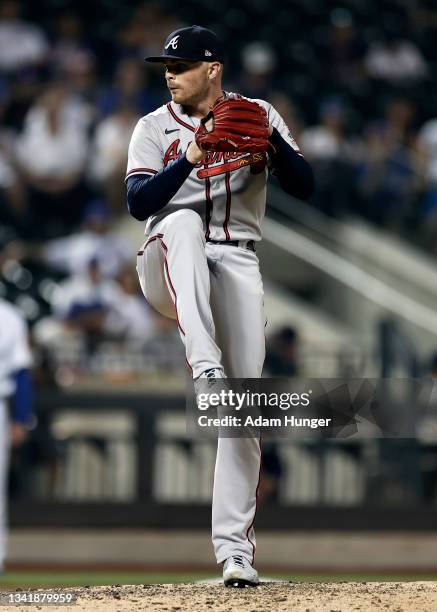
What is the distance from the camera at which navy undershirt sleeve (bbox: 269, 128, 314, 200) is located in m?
4.50

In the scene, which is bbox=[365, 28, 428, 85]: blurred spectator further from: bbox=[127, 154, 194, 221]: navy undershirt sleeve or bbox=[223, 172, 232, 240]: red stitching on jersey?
bbox=[127, 154, 194, 221]: navy undershirt sleeve

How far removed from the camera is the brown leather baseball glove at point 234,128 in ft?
14.1

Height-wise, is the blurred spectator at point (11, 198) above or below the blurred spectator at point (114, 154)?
below

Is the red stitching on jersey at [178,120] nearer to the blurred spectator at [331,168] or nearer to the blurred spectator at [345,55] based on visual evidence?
the blurred spectator at [331,168]

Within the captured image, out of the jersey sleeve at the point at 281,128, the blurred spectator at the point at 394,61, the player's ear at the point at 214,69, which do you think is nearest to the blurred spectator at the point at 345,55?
the blurred spectator at the point at 394,61

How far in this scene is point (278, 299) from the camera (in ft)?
32.9

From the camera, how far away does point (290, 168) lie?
14.8 ft

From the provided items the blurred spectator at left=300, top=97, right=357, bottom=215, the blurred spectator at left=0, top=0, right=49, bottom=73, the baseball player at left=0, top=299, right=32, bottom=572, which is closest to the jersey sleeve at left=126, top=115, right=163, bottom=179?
the baseball player at left=0, top=299, right=32, bottom=572

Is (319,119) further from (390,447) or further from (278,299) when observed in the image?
(390,447)

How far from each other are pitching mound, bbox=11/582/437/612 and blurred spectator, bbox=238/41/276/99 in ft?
22.1

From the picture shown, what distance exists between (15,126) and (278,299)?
2.70 meters

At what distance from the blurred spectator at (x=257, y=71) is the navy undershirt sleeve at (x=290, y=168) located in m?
6.37

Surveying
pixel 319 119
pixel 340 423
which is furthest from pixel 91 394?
pixel 340 423

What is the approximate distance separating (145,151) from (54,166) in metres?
5.92
